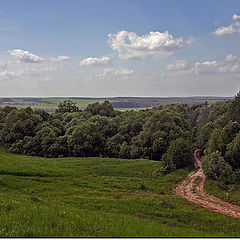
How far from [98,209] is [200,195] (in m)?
16.8

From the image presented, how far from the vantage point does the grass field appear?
10211 mm

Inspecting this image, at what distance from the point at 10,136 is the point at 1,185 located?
52.4 m

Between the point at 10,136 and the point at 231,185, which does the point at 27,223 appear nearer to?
the point at 231,185

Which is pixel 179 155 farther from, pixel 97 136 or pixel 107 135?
pixel 107 135

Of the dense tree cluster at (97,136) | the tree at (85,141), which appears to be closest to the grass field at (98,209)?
the dense tree cluster at (97,136)

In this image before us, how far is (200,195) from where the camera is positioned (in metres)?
29.6

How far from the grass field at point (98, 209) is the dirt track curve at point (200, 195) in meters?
1.53

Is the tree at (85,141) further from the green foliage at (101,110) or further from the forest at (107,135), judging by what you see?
the green foliage at (101,110)

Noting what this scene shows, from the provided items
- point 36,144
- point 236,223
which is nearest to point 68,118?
point 36,144

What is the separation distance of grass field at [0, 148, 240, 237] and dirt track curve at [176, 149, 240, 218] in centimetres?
153

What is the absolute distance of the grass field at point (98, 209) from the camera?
1021 cm

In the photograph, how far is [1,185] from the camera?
2377 centimetres

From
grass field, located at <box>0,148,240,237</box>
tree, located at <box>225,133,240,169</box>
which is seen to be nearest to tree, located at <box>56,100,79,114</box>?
grass field, located at <box>0,148,240,237</box>

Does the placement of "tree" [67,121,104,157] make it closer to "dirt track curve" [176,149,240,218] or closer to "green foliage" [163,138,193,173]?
"green foliage" [163,138,193,173]
